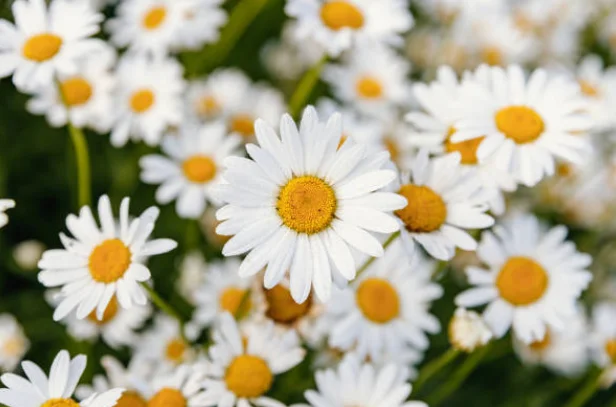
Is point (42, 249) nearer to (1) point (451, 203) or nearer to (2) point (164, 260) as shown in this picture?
(2) point (164, 260)

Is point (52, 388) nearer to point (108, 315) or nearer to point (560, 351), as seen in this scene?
point (108, 315)

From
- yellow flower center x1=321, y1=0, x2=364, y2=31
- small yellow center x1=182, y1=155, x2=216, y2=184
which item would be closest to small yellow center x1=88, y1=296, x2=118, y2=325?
small yellow center x1=182, y1=155, x2=216, y2=184

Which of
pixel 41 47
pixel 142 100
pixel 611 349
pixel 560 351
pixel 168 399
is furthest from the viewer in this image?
pixel 560 351

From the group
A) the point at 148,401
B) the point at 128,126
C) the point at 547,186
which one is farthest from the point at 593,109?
the point at 148,401

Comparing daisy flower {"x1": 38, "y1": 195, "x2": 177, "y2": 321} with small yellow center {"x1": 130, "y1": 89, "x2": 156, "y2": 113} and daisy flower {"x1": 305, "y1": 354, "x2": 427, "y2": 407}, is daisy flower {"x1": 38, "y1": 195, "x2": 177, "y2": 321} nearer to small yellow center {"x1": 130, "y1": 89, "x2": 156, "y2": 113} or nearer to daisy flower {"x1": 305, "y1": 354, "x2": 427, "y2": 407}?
daisy flower {"x1": 305, "y1": 354, "x2": 427, "y2": 407}

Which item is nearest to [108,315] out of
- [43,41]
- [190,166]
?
[190,166]

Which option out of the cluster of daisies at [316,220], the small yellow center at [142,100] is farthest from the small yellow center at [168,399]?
the small yellow center at [142,100]

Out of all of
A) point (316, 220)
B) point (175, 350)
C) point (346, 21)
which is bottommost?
point (175, 350)
